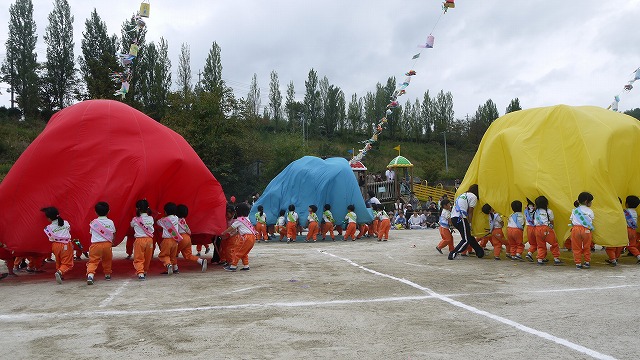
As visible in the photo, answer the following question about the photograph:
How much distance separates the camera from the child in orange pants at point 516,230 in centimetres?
1126

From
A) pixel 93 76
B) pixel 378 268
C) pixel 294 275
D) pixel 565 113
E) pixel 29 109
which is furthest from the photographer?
pixel 29 109

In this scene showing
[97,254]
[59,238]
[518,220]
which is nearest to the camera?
[97,254]

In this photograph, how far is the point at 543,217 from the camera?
1059 centimetres

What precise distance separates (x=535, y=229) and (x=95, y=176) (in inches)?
363

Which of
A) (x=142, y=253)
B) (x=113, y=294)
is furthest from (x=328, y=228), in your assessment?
(x=113, y=294)

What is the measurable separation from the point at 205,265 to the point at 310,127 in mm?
53693

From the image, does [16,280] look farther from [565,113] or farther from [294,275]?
[565,113]

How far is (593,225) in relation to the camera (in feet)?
32.9

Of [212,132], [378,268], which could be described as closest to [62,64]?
[212,132]

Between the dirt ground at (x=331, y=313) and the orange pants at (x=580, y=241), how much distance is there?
1.02ft

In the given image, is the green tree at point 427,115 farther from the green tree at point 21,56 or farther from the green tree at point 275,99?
the green tree at point 21,56

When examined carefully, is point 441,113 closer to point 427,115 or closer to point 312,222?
point 427,115

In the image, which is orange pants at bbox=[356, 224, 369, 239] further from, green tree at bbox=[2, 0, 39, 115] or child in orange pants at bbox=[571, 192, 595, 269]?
green tree at bbox=[2, 0, 39, 115]

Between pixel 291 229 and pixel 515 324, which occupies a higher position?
pixel 291 229
